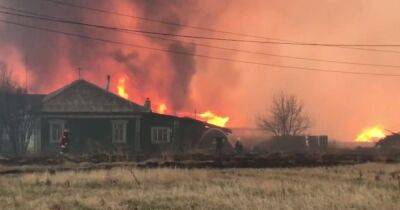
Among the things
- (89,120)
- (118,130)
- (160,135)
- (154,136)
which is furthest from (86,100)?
(160,135)

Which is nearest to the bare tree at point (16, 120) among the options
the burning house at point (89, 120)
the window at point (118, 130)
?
the burning house at point (89, 120)

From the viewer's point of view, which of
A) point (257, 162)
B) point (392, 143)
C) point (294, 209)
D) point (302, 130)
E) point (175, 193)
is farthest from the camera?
point (302, 130)

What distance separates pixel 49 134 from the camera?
43.7 metres

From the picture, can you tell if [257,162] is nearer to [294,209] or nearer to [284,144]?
[294,209]

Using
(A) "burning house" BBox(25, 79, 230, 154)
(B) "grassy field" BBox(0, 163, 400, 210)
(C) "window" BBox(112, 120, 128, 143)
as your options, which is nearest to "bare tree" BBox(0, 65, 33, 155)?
(A) "burning house" BBox(25, 79, 230, 154)

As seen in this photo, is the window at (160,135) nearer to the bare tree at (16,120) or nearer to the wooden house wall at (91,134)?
the wooden house wall at (91,134)

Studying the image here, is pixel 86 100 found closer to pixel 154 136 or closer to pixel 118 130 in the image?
pixel 118 130

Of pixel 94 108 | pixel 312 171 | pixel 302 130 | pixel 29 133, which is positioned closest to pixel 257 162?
pixel 312 171

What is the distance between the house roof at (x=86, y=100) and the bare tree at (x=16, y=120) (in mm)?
2041

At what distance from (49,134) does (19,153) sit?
3.01 meters

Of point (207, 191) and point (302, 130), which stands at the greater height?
point (302, 130)

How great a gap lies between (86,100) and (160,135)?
6.64 metres

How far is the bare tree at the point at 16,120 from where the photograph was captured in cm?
4219

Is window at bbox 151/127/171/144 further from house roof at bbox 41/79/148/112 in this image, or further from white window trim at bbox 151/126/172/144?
house roof at bbox 41/79/148/112
